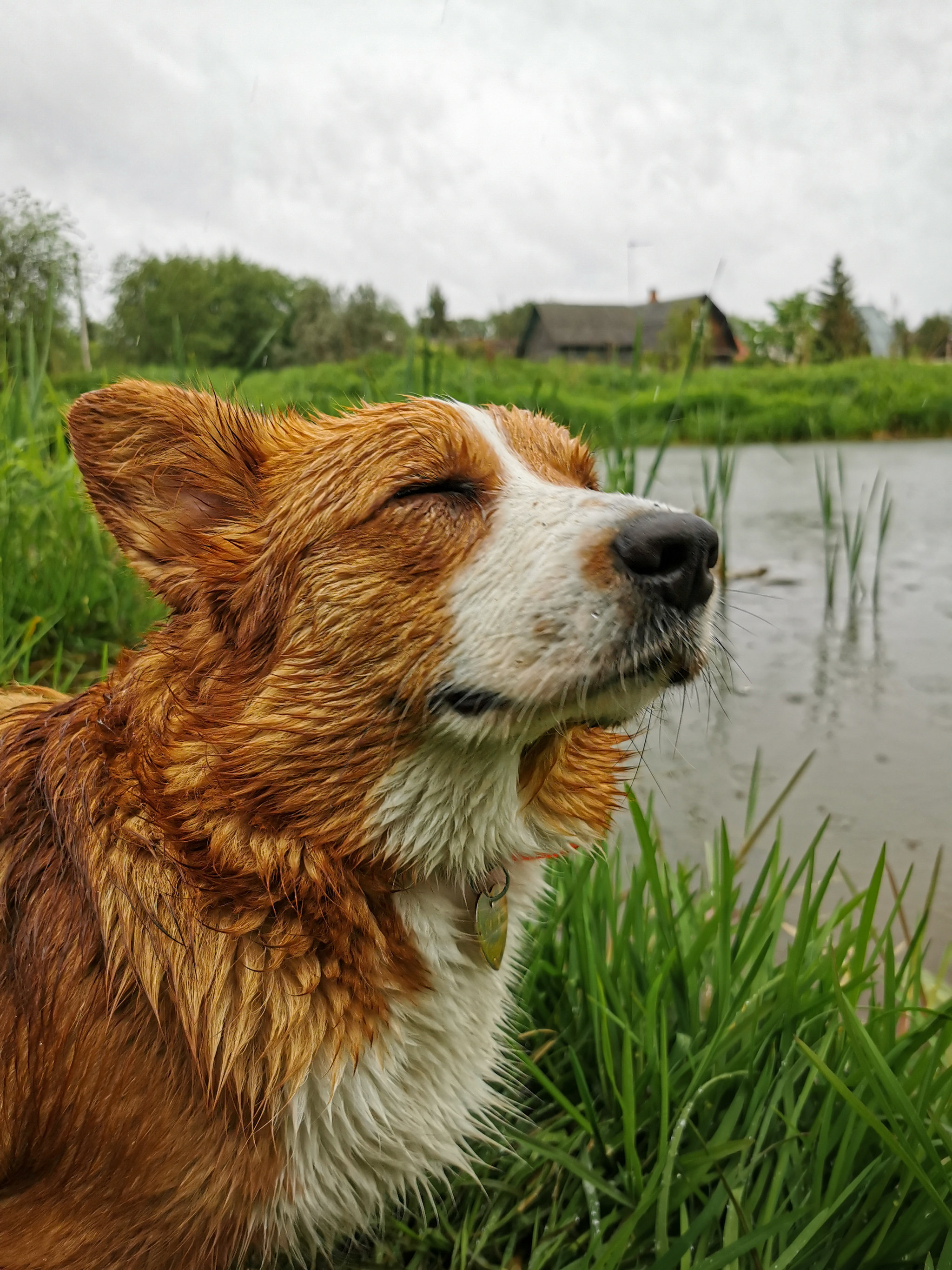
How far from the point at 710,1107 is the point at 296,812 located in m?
1.11

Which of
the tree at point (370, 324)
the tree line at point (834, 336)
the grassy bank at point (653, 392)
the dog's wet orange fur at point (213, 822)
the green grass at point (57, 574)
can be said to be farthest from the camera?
the tree line at point (834, 336)

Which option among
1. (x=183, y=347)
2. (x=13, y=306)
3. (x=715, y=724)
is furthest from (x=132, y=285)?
(x=715, y=724)

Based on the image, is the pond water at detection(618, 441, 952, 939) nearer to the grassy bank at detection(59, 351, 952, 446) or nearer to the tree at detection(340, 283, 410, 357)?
the grassy bank at detection(59, 351, 952, 446)

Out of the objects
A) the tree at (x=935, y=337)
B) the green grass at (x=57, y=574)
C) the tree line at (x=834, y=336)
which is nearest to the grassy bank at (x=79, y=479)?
the green grass at (x=57, y=574)

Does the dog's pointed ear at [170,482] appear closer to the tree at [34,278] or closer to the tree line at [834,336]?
the tree at [34,278]

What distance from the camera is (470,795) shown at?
1666mm

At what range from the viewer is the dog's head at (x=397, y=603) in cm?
153

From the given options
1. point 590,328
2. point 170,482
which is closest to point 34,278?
point 170,482

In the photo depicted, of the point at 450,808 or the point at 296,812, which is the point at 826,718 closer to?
the point at 450,808

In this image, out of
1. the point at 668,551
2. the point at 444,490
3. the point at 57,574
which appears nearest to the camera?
the point at 668,551

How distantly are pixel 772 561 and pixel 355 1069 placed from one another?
284 inches

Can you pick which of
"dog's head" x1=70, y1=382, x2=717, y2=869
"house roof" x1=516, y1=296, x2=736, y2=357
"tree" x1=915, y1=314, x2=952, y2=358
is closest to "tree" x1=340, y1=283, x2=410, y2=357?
"dog's head" x1=70, y1=382, x2=717, y2=869

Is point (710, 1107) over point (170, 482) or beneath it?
beneath

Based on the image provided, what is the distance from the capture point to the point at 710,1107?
6.31 feet
